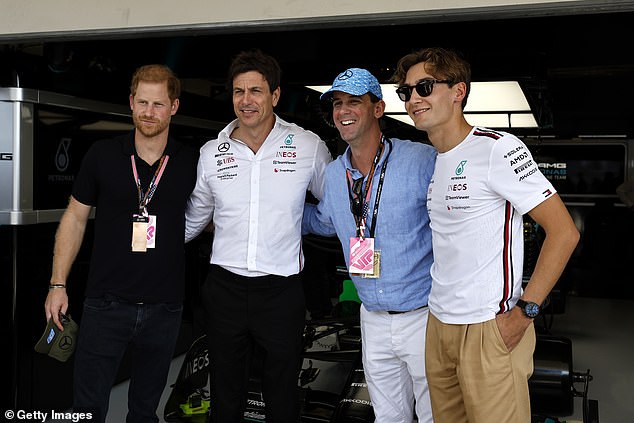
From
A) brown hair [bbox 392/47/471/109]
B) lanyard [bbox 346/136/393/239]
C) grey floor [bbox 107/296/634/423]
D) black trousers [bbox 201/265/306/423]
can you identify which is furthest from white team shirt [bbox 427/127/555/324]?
grey floor [bbox 107/296/634/423]

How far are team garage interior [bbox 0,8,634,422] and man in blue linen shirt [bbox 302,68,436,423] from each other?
400mm

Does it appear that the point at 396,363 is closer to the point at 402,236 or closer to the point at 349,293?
the point at 402,236

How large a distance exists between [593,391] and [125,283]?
12.6 ft

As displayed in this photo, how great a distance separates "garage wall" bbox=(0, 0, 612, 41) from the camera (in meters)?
2.26

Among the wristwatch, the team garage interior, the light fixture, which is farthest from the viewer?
the light fixture

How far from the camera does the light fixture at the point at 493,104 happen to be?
14.4 ft

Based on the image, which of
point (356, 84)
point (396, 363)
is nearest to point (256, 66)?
point (356, 84)

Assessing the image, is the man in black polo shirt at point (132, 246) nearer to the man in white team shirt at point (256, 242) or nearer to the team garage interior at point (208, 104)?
the man in white team shirt at point (256, 242)

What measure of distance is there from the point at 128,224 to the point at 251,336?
2.34ft

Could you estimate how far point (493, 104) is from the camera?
206 inches

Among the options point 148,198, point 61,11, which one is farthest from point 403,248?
point 61,11

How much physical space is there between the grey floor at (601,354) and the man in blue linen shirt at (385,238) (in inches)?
59.3

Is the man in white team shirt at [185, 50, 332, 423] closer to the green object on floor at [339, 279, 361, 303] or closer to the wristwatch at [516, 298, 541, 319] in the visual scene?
the wristwatch at [516, 298, 541, 319]

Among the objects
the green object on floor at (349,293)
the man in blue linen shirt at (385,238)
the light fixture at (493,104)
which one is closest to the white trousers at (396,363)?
the man in blue linen shirt at (385,238)
